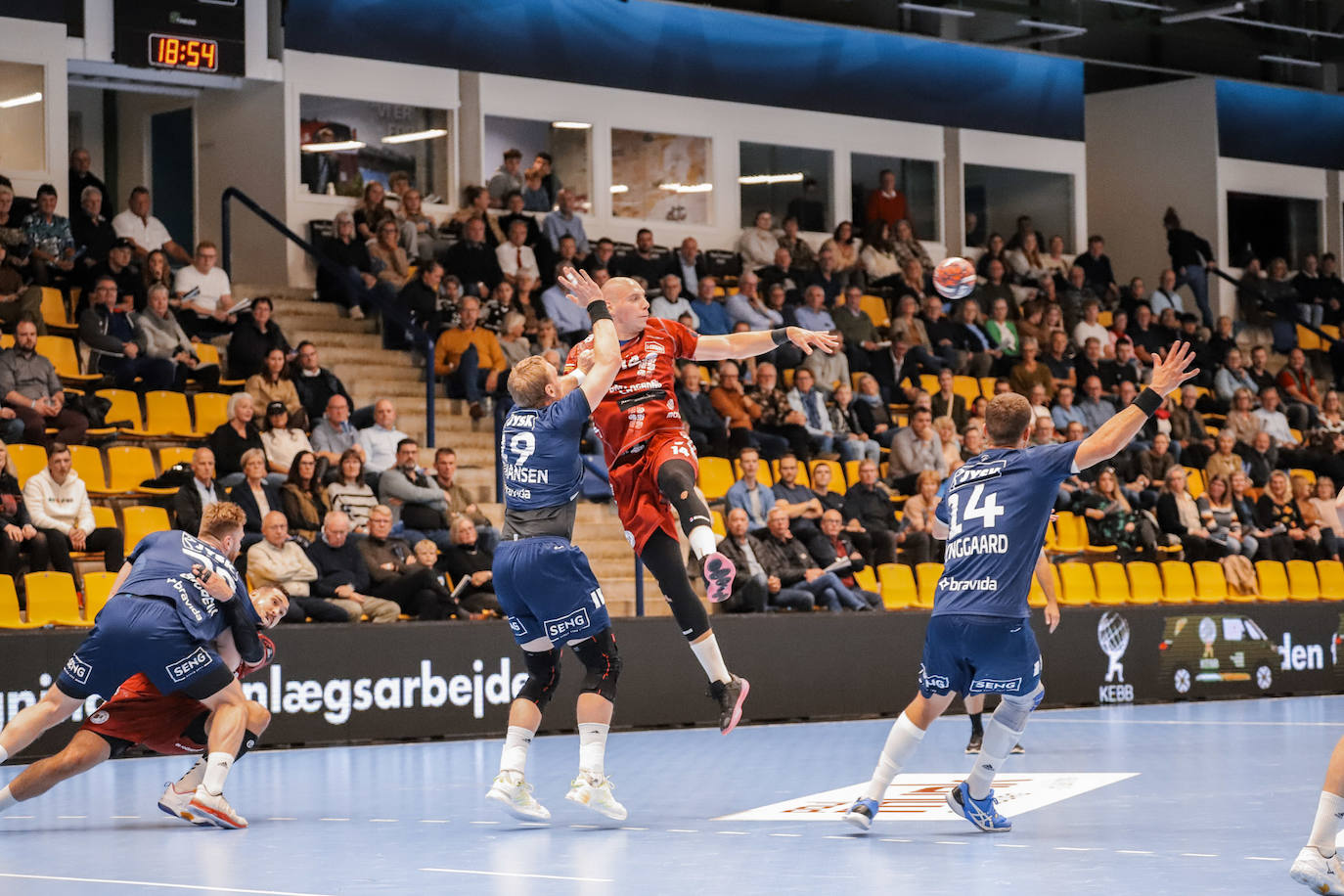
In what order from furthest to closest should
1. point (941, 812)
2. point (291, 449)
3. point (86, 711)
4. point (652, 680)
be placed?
point (291, 449)
point (652, 680)
point (86, 711)
point (941, 812)

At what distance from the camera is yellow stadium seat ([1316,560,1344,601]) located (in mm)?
20188

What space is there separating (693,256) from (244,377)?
6416mm

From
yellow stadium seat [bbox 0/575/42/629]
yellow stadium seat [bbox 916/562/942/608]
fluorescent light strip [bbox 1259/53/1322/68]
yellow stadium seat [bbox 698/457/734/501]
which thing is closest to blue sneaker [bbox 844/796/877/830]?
yellow stadium seat [bbox 0/575/42/629]

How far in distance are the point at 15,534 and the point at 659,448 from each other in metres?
6.39

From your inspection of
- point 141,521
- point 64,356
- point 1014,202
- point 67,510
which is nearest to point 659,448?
point 67,510

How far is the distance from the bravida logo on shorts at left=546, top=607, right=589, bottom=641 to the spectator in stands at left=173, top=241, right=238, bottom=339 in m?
9.78

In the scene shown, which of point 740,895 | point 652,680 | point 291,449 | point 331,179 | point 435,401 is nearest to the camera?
point 740,895

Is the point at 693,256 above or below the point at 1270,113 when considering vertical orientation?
below

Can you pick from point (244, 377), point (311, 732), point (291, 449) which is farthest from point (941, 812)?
point (244, 377)

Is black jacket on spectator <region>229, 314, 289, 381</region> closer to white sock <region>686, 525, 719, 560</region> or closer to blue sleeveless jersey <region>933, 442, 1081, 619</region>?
white sock <region>686, 525, 719, 560</region>

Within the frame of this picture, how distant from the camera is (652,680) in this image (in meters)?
14.8

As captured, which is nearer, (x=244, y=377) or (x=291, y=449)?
(x=291, y=449)

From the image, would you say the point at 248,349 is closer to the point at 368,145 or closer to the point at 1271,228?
the point at 368,145

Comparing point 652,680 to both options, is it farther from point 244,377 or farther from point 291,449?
point 244,377
